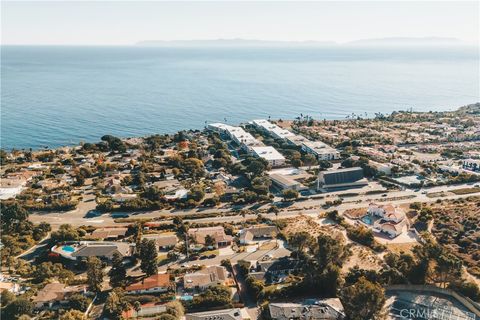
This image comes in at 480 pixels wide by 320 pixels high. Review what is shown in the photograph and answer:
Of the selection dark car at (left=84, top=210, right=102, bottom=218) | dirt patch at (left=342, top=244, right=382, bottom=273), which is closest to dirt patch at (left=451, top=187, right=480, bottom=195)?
dirt patch at (left=342, top=244, right=382, bottom=273)

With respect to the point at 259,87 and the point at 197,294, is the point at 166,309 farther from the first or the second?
the point at 259,87

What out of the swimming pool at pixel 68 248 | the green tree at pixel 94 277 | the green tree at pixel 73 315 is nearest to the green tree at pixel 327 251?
the green tree at pixel 94 277

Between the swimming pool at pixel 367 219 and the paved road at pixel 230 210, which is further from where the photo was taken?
the paved road at pixel 230 210

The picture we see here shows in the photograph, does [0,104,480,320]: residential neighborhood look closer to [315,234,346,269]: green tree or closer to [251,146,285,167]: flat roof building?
[315,234,346,269]: green tree

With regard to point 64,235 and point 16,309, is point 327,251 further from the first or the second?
point 64,235

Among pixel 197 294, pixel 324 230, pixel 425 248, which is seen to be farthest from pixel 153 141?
pixel 425 248

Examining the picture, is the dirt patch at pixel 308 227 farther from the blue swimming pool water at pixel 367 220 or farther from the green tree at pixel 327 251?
the green tree at pixel 327 251

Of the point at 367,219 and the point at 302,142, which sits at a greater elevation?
the point at 302,142

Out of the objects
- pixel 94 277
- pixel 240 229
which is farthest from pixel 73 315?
pixel 240 229
